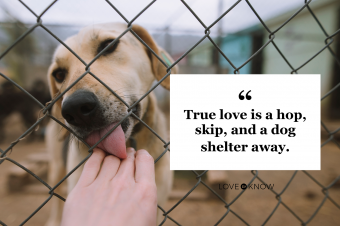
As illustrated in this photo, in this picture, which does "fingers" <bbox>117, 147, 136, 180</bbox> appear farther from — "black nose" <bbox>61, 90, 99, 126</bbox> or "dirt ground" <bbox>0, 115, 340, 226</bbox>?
"dirt ground" <bbox>0, 115, 340, 226</bbox>

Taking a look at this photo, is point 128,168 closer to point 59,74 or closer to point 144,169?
point 144,169

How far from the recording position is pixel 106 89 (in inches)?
33.9

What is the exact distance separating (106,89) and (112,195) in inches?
18.6

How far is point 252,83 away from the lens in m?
0.99

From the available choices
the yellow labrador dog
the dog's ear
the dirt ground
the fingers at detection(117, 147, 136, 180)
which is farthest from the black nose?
the dirt ground

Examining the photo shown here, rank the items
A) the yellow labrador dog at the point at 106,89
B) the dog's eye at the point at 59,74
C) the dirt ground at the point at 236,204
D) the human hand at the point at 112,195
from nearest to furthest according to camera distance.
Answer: the human hand at the point at 112,195 < the yellow labrador dog at the point at 106,89 < the dog's eye at the point at 59,74 < the dirt ground at the point at 236,204

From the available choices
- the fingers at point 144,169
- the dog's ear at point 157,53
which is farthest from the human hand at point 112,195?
the dog's ear at point 157,53

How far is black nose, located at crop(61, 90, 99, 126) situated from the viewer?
73 cm

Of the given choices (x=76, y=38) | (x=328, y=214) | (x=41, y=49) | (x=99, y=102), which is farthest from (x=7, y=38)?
A: (x=328, y=214)

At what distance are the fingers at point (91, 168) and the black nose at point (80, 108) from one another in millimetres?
153

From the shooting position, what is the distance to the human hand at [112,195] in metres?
0.54

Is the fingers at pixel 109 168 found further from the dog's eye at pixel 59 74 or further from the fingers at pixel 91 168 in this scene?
the dog's eye at pixel 59 74

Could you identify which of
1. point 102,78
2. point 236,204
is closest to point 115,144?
point 102,78

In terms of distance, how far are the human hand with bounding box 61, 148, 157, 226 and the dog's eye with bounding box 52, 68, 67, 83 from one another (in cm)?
84
